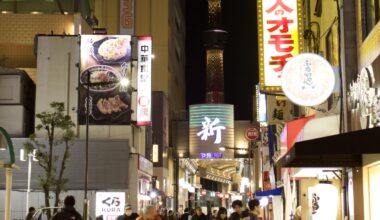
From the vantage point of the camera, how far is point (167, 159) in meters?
62.4

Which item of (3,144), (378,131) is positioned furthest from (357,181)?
(3,144)

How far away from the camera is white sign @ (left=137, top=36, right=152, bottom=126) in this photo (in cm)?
3775

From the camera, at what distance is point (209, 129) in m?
63.0

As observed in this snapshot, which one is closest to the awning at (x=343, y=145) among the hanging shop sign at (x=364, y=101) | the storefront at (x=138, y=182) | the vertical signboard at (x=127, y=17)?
the hanging shop sign at (x=364, y=101)

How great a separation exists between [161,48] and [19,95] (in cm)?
2995

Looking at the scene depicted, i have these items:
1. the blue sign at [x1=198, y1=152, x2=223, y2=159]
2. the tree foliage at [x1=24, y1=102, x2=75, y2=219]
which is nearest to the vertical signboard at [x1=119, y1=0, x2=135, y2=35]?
the blue sign at [x1=198, y1=152, x2=223, y2=159]

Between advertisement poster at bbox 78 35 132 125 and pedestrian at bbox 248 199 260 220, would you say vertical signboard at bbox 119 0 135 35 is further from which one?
pedestrian at bbox 248 199 260 220

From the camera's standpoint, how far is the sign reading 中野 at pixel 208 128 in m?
62.9

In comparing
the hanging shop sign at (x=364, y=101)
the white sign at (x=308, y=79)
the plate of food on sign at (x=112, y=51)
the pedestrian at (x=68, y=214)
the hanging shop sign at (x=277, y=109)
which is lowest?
the pedestrian at (x=68, y=214)

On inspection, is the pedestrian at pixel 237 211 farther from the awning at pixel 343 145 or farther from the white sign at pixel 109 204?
the white sign at pixel 109 204

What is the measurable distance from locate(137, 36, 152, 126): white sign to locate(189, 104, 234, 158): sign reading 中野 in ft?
81.8

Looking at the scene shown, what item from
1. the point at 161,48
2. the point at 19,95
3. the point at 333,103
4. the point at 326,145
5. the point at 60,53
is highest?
the point at 161,48

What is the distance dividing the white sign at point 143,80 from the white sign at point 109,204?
36.8 ft

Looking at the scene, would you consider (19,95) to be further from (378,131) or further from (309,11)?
(378,131)
